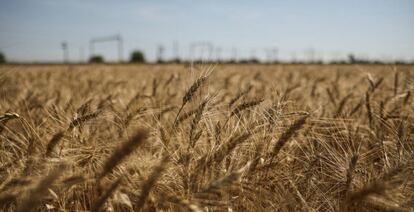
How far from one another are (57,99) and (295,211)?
268 cm

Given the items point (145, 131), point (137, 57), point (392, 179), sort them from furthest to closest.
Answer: point (137, 57), point (392, 179), point (145, 131)

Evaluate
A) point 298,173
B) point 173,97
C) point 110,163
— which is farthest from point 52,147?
point 173,97

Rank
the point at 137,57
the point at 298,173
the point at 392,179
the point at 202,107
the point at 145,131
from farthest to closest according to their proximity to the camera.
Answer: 1. the point at 137,57
2. the point at 298,173
3. the point at 202,107
4. the point at 392,179
5. the point at 145,131

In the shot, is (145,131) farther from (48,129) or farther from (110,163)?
(48,129)

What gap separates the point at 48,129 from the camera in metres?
1.86

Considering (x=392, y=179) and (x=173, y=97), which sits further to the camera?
(x=173, y=97)

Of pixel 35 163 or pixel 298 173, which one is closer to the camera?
pixel 35 163

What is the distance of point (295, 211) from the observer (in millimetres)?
1290

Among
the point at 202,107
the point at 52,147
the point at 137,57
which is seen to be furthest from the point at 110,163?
the point at 137,57

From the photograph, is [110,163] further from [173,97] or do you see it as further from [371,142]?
[173,97]

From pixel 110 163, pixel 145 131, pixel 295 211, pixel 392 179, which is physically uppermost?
pixel 145 131

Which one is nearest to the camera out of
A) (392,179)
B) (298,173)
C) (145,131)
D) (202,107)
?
(145,131)

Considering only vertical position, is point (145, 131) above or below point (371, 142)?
above

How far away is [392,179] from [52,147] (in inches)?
49.5
